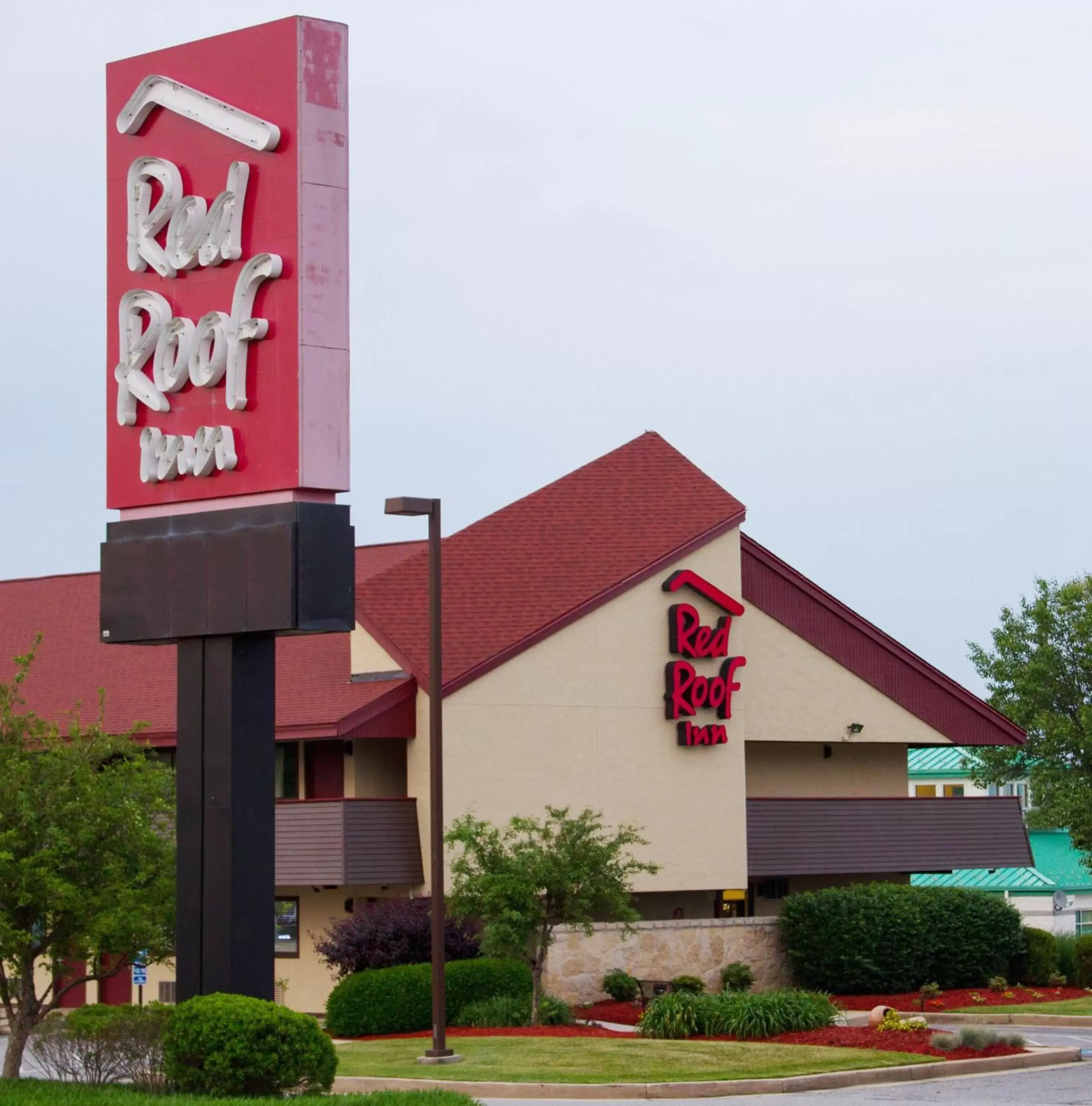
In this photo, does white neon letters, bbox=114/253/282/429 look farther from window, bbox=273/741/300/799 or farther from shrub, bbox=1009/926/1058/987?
shrub, bbox=1009/926/1058/987

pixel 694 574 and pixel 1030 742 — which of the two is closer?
pixel 694 574

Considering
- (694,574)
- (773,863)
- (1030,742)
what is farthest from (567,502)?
(1030,742)

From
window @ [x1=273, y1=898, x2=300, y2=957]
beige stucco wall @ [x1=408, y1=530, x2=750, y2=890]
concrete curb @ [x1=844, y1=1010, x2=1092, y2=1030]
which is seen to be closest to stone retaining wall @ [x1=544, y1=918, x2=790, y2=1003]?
beige stucco wall @ [x1=408, y1=530, x2=750, y2=890]

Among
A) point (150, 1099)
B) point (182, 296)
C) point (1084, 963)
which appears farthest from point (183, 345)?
point (1084, 963)

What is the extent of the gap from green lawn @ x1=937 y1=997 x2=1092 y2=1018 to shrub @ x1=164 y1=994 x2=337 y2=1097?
17512 mm

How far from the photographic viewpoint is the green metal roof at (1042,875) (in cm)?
7881

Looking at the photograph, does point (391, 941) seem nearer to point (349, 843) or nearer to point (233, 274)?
point (349, 843)

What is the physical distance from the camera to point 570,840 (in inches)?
1251

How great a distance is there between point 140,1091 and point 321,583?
540 centimetres

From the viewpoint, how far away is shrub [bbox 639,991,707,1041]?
28.4 metres

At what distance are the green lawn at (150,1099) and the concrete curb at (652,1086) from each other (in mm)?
2523

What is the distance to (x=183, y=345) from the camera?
71.1ft

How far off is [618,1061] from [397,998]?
7.24 metres

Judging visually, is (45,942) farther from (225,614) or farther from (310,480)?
(310,480)
